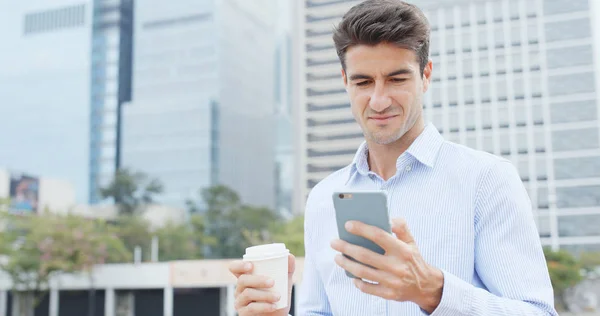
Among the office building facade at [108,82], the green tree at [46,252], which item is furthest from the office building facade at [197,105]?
the green tree at [46,252]

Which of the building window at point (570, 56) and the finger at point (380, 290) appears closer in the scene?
the finger at point (380, 290)

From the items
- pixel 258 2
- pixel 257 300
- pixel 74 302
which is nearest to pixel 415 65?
pixel 257 300

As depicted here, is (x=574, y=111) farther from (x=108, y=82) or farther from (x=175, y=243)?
(x=108, y=82)

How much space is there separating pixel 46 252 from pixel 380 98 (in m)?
19.6

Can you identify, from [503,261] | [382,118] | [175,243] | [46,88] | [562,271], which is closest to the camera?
[503,261]

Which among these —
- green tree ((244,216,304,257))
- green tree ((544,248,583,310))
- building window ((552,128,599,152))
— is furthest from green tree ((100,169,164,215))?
green tree ((544,248,583,310))

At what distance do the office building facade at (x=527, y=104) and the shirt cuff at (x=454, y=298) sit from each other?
131 feet

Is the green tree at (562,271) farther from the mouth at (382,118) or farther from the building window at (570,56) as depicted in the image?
the mouth at (382,118)

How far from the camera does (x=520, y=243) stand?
32.4 inches

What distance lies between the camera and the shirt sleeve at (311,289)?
3.53 ft

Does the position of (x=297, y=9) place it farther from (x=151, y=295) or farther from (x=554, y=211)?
(x=151, y=295)

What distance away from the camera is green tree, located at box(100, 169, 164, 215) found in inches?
1716

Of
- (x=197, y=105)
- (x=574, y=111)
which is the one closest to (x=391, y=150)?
(x=574, y=111)

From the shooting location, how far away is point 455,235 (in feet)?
2.94
